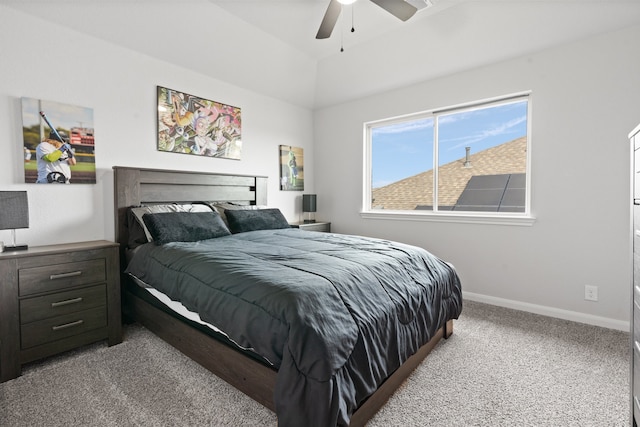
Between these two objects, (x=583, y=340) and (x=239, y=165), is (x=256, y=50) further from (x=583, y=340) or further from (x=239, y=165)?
(x=583, y=340)

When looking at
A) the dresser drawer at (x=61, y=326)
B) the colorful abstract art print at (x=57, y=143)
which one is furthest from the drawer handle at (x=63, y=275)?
the colorful abstract art print at (x=57, y=143)

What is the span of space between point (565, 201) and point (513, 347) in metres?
1.43

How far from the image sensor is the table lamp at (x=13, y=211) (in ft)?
6.60

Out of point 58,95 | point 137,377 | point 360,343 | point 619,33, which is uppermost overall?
point 619,33

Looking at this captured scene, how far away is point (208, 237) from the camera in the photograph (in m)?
2.77

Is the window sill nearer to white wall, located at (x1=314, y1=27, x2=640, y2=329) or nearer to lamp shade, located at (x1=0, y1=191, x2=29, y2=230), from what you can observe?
white wall, located at (x1=314, y1=27, x2=640, y2=329)

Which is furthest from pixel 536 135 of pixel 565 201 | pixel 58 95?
pixel 58 95

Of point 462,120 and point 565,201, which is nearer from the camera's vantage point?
point 565,201

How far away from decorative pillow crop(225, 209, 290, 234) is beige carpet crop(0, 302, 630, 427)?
1.22 m

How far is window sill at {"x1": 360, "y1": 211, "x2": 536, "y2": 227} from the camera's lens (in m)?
3.10

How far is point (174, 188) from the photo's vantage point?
319 cm

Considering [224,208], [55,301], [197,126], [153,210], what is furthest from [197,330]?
[197,126]

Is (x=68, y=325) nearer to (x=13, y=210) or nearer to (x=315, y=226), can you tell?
(x=13, y=210)

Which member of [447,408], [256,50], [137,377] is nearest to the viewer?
[447,408]
